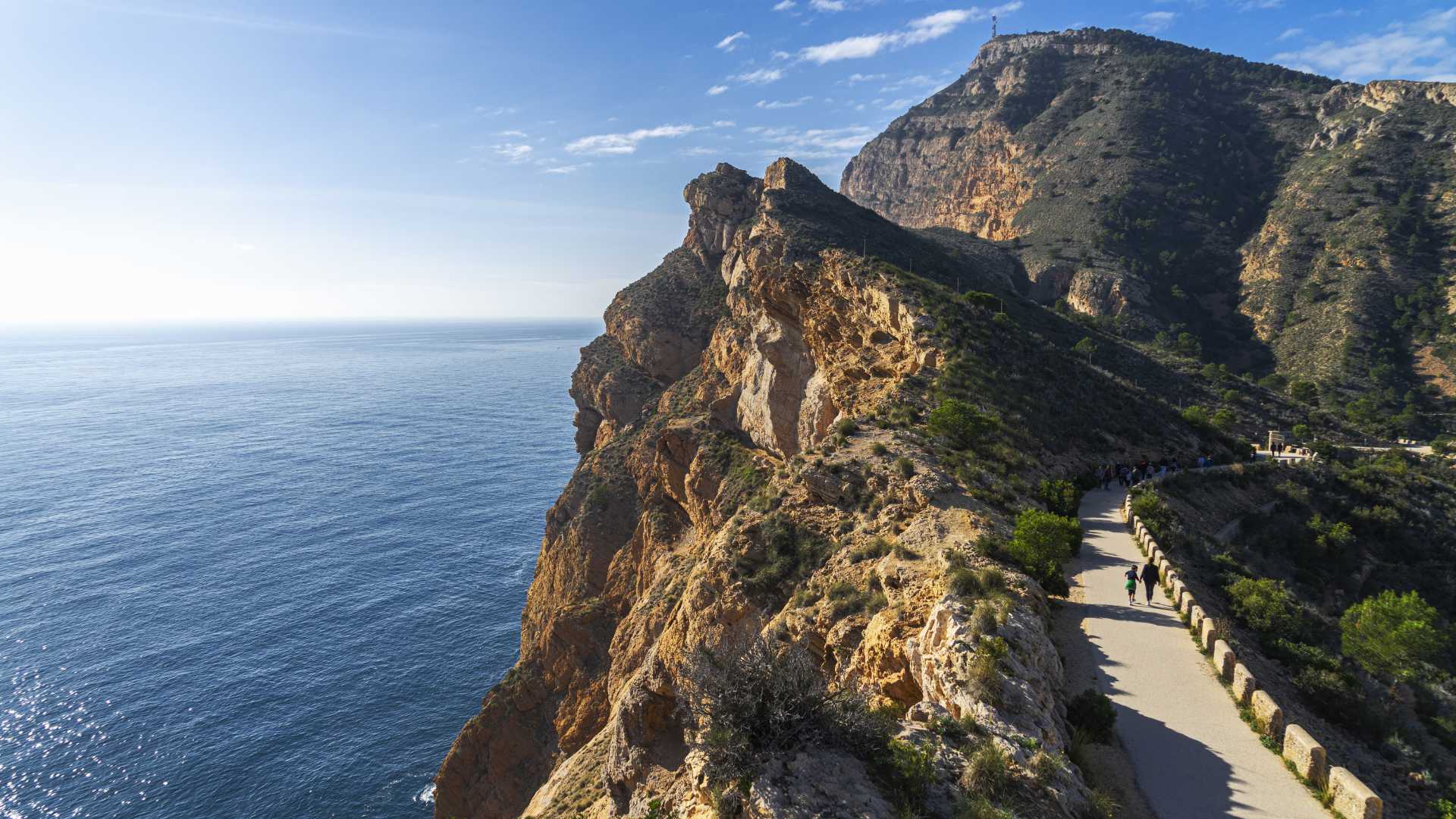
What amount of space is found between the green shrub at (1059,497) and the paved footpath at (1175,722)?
4738 millimetres

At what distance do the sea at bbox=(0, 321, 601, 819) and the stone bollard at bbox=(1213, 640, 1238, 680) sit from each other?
3989 centimetres

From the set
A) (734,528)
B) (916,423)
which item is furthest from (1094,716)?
(916,423)

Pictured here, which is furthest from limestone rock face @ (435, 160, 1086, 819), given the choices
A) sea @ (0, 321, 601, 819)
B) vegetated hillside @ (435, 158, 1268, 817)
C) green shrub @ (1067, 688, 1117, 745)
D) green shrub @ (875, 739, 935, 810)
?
sea @ (0, 321, 601, 819)

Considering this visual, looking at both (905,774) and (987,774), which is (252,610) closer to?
(905,774)

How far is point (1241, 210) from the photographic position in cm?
9606

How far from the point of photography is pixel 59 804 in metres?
33.9

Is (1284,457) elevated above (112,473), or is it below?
above

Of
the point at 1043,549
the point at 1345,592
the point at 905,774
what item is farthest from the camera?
the point at 1345,592

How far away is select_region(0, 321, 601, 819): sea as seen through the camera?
3709 cm

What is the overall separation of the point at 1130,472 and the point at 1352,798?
2181cm

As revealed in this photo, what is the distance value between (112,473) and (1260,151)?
172 m

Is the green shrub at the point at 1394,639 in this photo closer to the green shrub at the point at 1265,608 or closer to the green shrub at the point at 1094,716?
the green shrub at the point at 1265,608

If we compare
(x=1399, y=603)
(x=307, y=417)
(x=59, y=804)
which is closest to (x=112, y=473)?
(x=307, y=417)

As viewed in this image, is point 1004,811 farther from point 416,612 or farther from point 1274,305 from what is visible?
point 1274,305
